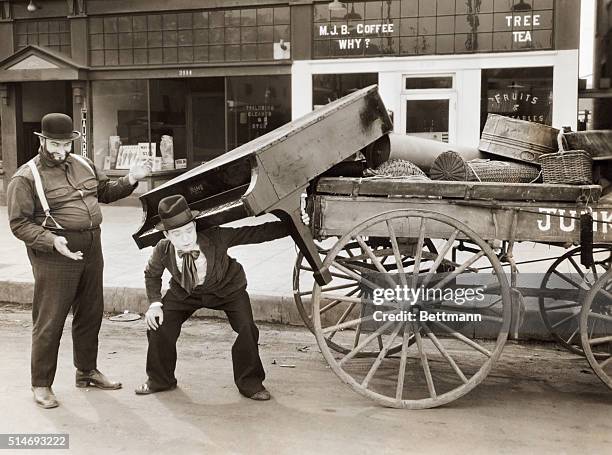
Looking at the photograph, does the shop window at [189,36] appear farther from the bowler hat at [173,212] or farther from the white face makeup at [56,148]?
the bowler hat at [173,212]

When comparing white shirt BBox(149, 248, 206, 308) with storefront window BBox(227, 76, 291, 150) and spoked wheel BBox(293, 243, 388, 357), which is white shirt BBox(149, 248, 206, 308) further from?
storefront window BBox(227, 76, 291, 150)

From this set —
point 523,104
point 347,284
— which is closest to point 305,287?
point 347,284

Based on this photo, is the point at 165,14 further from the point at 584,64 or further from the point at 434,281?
the point at 434,281

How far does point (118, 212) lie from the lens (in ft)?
48.6

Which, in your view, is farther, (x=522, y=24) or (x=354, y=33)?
(x=354, y=33)

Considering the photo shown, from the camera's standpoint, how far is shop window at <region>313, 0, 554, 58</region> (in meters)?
12.9

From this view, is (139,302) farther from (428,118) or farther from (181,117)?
(181,117)

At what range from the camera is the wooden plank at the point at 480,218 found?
181 inches

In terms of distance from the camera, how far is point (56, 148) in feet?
15.8

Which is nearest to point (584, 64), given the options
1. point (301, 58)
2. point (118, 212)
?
point (301, 58)

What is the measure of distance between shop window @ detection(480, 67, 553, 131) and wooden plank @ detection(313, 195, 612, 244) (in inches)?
340

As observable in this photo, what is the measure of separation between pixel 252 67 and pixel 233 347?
10174 millimetres

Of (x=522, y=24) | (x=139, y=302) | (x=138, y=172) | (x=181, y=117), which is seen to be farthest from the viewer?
(x=181, y=117)

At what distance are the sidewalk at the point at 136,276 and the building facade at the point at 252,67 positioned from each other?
2933mm
